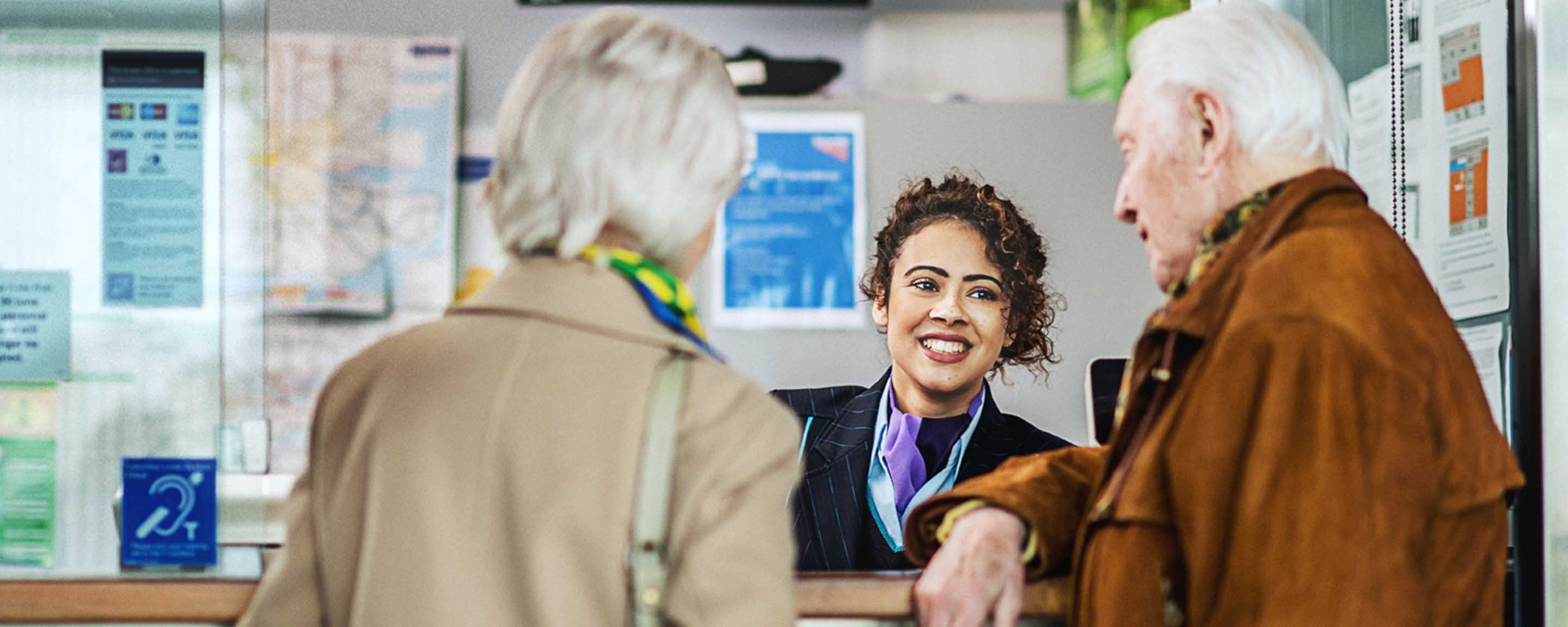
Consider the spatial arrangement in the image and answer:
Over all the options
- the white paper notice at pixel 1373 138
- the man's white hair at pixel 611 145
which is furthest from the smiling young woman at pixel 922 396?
the man's white hair at pixel 611 145

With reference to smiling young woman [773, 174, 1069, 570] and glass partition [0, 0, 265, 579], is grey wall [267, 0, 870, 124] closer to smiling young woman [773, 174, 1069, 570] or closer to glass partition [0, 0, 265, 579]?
smiling young woman [773, 174, 1069, 570]

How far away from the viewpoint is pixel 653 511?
114cm

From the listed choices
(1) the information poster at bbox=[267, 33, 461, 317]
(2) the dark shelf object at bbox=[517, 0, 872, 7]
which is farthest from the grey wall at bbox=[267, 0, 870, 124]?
(1) the information poster at bbox=[267, 33, 461, 317]

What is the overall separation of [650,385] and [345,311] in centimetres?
275

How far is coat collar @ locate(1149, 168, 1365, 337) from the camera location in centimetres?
137

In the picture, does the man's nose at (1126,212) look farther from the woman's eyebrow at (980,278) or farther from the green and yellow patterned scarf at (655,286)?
the woman's eyebrow at (980,278)

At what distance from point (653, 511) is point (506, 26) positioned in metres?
2.99

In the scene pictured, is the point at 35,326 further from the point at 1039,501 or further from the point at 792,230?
the point at 792,230

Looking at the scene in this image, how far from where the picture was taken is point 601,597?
1153 millimetres

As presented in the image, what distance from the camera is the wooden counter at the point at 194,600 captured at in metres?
1.53

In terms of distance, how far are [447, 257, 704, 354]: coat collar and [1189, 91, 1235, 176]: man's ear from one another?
59 cm

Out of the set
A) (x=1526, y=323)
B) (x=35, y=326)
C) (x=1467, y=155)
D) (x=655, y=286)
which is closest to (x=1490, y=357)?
(x=1526, y=323)

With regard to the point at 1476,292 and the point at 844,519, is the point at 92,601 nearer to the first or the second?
the point at 844,519

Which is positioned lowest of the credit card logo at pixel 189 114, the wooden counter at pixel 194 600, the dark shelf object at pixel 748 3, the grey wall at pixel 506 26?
the wooden counter at pixel 194 600
